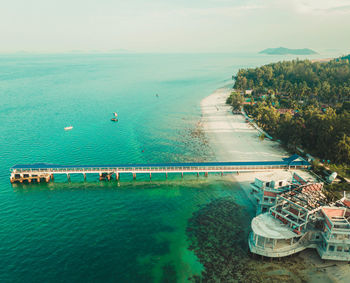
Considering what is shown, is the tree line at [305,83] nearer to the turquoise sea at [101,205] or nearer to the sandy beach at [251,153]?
the sandy beach at [251,153]

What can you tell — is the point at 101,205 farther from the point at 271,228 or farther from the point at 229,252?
the point at 271,228

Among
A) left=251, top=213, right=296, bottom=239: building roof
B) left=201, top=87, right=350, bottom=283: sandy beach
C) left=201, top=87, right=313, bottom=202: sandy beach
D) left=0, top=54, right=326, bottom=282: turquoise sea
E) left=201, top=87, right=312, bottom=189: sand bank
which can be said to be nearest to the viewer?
left=201, top=87, right=350, bottom=283: sandy beach

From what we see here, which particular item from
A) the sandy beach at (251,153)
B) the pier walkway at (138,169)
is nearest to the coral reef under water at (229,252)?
the sandy beach at (251,153)

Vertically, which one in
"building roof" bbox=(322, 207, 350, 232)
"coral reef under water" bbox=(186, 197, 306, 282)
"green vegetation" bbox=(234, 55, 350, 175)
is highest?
"green vegetation" bbox=(234, 55, 350, 175)

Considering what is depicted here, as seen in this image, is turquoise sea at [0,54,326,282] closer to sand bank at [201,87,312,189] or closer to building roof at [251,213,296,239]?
sand bank at [201,87,312,189]

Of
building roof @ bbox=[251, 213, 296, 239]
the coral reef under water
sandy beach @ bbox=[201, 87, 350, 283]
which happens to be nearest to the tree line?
sandy beach @ bbox=[201, 87, 350, 283]

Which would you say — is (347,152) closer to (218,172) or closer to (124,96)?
(218,172)
